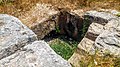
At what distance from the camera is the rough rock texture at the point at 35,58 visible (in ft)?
11.7

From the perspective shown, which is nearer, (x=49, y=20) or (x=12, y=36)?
(x=12, y=36)

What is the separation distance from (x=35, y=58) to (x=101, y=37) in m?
1.37

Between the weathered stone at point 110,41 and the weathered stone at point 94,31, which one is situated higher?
the weathered stone at point 110,41

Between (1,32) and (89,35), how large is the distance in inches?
68.8

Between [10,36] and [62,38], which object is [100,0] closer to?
[62,38]

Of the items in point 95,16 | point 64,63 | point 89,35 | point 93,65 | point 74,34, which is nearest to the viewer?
point 64,63

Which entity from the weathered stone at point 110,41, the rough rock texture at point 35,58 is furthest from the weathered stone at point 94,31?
the rough rock texture at point 35,58

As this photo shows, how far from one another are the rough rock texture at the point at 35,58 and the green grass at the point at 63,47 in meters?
1.79

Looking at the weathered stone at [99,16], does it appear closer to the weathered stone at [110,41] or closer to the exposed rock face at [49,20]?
the exposed rock face at [49,20]

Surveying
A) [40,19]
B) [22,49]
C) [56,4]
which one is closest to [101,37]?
[22,49]

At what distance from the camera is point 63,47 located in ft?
19.4

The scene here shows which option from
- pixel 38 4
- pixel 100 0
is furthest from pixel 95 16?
pixel 38 4

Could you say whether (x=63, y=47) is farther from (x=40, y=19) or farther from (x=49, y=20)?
(x=40, y=19)

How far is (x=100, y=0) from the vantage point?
21.3 feet
